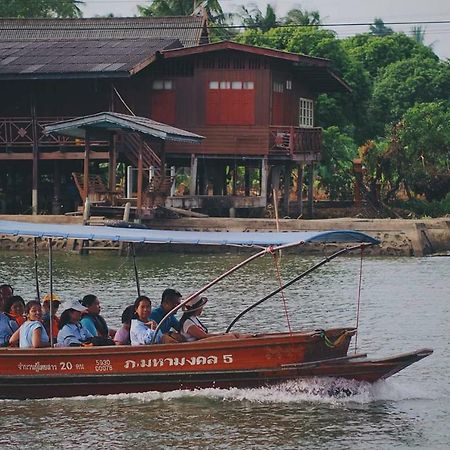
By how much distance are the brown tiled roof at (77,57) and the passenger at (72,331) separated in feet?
66.0

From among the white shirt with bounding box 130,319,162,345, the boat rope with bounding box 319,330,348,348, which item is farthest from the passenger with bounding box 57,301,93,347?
the boat rope with bounding box 319,330,348,348

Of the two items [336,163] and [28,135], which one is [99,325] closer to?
[28,135]

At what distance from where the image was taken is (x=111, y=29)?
4138cm

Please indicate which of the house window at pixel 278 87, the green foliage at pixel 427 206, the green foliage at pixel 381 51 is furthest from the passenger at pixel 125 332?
the green foliage at pixel 381 51

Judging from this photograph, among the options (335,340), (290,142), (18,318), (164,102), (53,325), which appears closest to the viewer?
(335,340)

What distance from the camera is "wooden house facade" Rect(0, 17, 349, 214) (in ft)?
117

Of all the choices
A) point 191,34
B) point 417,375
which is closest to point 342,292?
point 417,375

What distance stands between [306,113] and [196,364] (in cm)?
2683

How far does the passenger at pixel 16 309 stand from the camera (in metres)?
15.9

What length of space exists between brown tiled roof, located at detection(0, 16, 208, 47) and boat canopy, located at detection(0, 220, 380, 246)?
2554 centimetres

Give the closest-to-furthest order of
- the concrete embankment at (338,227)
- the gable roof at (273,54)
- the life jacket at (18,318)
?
the life jacket at (18,318), the concrete embankment at (338,227), the gable roof at (273,54)

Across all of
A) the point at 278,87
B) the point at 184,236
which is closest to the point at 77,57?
the point at 278,87

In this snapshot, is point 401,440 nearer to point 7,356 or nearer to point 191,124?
point 7,356

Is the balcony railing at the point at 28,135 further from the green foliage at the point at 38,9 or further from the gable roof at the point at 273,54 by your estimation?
the green foliage at the point at 38,9
